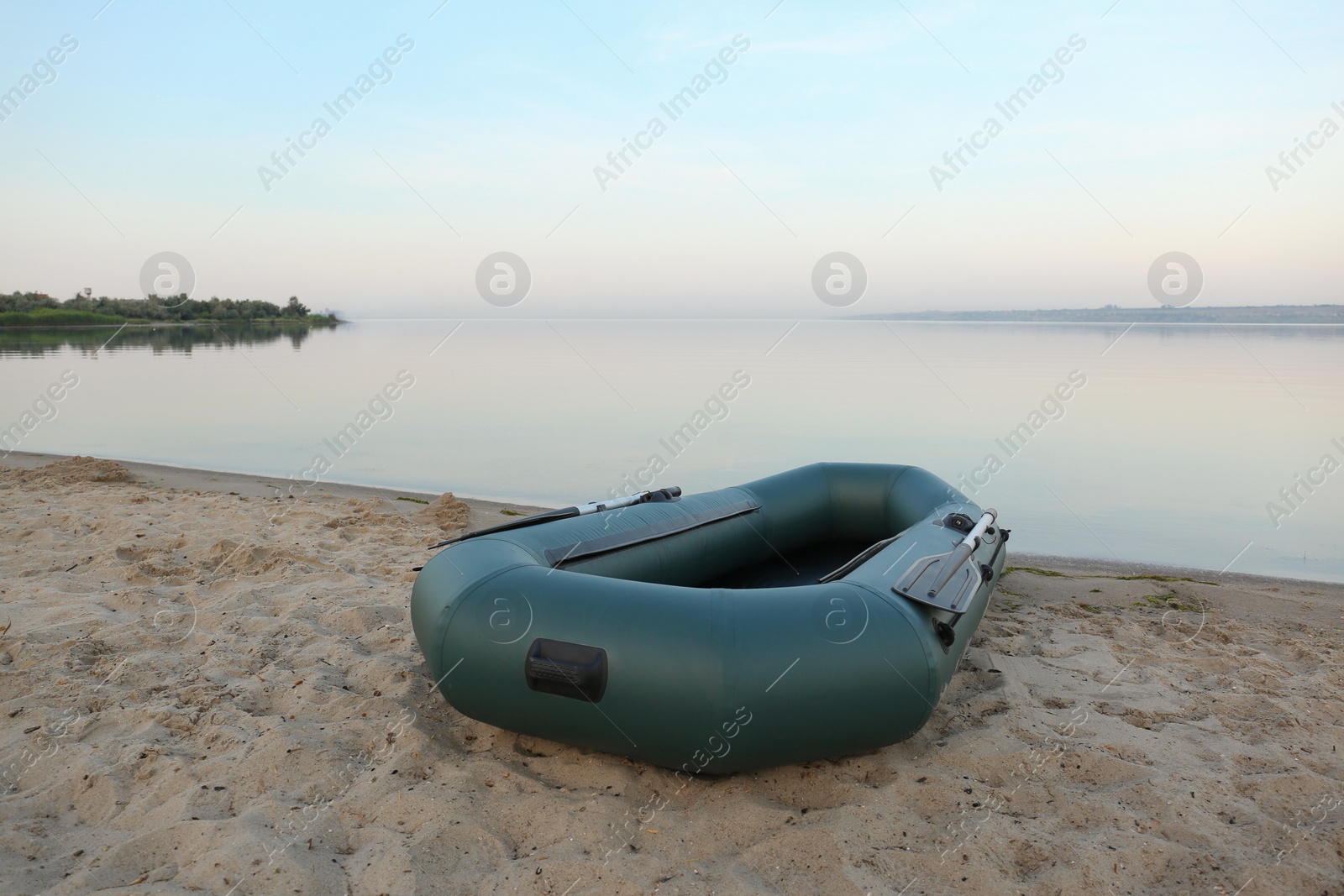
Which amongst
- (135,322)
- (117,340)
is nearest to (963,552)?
(117,340)

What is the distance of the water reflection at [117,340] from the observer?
75.4 feet

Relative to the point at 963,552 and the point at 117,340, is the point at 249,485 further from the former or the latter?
the point at 117,340

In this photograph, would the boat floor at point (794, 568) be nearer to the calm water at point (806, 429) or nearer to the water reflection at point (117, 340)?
the calm water at point (806, 429)

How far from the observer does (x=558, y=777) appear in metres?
2.40

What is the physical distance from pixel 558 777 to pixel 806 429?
7920 millimetres

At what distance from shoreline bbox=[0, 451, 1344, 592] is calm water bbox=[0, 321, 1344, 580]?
0.86ft

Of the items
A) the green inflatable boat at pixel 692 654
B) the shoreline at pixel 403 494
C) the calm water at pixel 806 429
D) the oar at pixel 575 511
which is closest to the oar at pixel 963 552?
the green inflatable boat at pixel 692 654

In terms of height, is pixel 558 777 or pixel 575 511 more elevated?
pixel 575 511

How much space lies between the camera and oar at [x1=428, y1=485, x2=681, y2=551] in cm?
307

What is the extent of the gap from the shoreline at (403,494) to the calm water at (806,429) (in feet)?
0.86

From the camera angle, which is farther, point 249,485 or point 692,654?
point 249,485

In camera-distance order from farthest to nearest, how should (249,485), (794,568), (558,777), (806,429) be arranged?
(806,429), (249,485), (794,568), (558,777)

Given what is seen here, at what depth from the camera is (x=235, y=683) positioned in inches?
111

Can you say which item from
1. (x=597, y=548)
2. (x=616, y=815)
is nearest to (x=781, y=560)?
(x=597, y=548)
